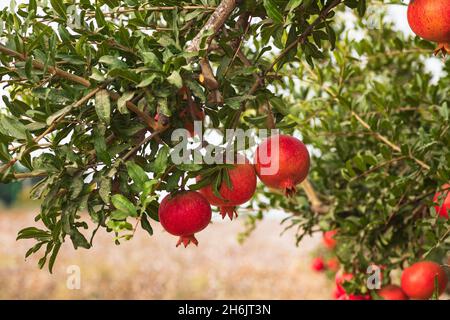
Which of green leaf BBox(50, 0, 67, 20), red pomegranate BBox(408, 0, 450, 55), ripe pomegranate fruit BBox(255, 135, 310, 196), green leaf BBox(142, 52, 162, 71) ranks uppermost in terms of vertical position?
green leaf BBox(50, 0, 67, 20)

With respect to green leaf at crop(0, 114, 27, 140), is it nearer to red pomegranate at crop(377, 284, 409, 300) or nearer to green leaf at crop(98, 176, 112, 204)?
green leaf at crop(98, 176, 112, 204)

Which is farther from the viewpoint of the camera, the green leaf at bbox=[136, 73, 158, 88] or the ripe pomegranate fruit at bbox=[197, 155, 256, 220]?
the ripe pomegranate fruit at bbox=[197, 155, 256, 220]

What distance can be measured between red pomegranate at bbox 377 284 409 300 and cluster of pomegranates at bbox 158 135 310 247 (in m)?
0.81

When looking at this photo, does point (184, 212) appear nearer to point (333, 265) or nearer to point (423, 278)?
point (423, 278)

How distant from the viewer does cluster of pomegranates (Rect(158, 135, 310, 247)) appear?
89 cm

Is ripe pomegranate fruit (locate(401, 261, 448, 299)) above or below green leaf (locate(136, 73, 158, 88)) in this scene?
below

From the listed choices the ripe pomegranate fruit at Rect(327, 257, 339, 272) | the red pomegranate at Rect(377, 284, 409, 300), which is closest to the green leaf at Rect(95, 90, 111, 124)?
the red pomegranate at Rect(377, 284, 409, 300)

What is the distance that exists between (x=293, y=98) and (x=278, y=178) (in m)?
1.04

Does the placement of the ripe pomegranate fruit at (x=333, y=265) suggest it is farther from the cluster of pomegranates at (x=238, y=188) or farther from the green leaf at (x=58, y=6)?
the green leaf at (x=58, y=6)

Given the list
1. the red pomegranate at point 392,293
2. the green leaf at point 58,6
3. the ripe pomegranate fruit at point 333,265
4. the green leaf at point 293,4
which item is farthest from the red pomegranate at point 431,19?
the ripe pomegranate fruit at point 333,265

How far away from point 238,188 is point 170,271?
546 centimetres

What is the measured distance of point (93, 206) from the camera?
0.88m
